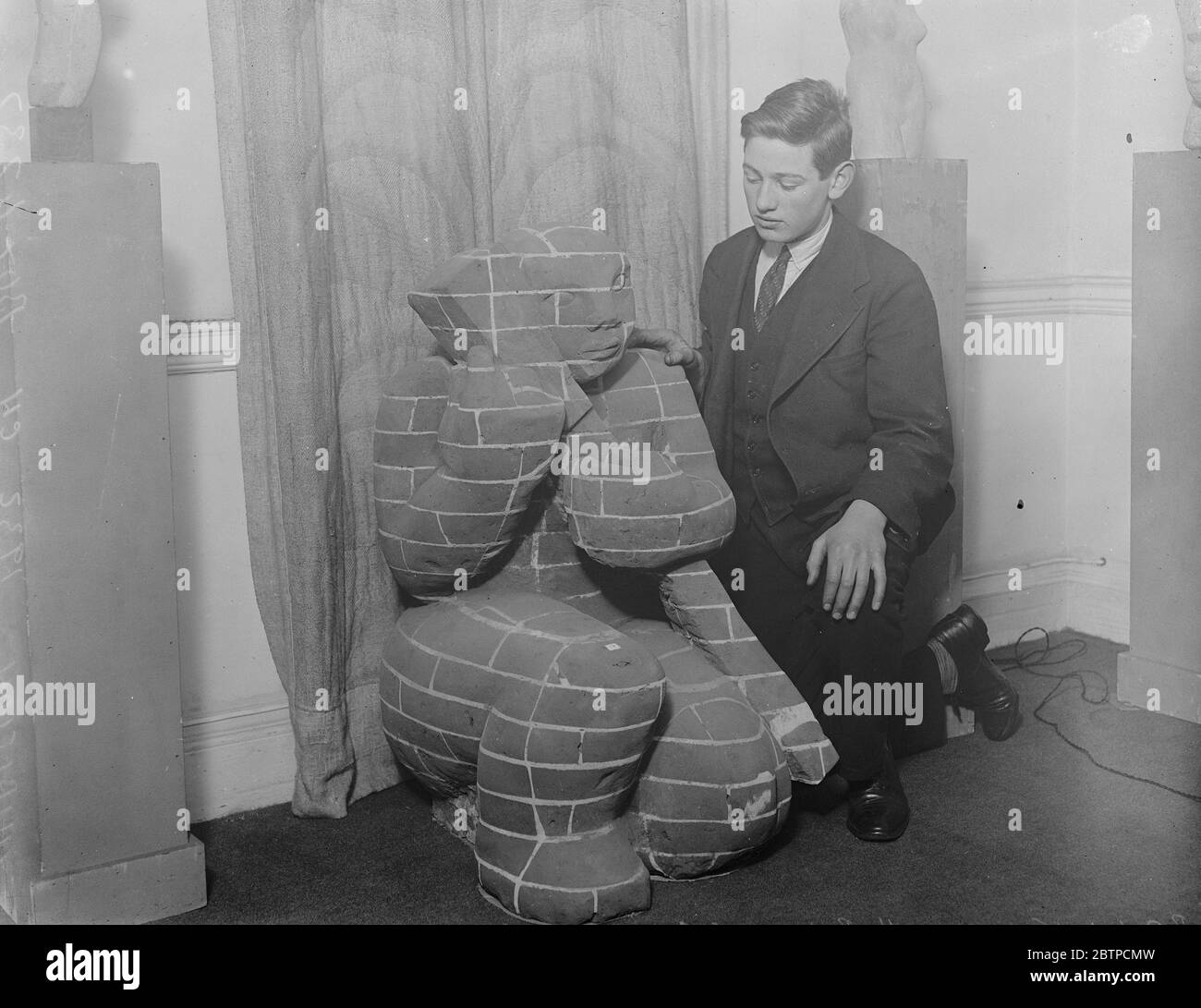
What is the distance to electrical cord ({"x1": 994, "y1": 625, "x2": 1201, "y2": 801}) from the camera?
3159 millimetres

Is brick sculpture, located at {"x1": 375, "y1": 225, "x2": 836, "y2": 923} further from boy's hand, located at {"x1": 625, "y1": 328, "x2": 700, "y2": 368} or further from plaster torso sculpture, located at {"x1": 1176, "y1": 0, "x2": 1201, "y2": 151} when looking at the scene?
plaster torso sculpture, located at {"x1": 1176, "y1": 0, "x2": 1201, "y2": 151}

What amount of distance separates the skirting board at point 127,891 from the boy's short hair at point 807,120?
1.72m

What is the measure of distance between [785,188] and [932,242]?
483mm

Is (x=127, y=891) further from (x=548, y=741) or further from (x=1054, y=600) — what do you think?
(x=1054, y=600)

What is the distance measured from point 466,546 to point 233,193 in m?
0.82

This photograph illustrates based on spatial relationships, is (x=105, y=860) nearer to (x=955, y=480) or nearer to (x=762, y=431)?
(x=762, y=431)

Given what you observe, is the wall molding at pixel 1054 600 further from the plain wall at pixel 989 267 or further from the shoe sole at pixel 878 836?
the shoe sole at pixel 878 836

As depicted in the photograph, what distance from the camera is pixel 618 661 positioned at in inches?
91.6

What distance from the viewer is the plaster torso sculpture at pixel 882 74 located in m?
3.03

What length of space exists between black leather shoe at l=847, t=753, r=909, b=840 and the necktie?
94 cm

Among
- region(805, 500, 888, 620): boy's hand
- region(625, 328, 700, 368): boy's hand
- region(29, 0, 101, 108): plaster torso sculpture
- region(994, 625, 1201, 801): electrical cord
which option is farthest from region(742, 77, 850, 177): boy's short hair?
region(994, 625, 1201, 801): electrical cord

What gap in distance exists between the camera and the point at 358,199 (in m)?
2.71

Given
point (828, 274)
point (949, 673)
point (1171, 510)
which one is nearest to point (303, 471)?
point (828, 274)

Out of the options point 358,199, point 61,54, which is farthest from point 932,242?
point 61,54
